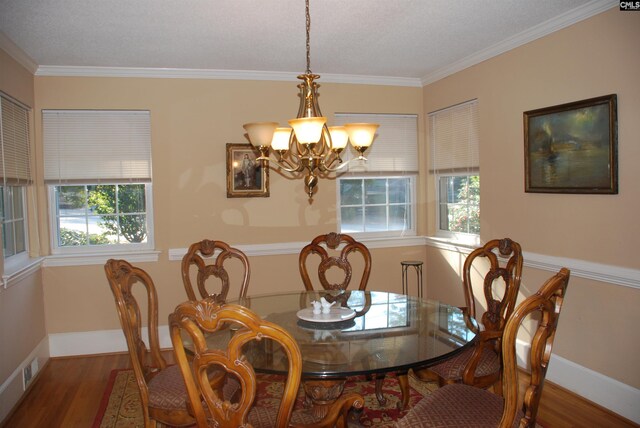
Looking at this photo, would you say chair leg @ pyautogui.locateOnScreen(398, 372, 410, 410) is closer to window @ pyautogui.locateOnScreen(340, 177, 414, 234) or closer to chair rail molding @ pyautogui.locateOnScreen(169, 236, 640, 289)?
chair rail molding @ pyautogui.locateOnScreen(169, 236, 640, 289)

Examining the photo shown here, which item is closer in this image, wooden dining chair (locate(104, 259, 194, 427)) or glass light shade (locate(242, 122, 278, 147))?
wooden dining chair (locate(104, 259, 194, 427))

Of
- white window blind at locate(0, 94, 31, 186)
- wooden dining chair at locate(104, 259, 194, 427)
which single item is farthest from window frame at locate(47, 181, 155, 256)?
wooden dining chair at locate(104, 259, 194, 427)

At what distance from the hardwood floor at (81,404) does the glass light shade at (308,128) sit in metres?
2.21

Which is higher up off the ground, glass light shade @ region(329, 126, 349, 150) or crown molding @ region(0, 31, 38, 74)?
crown molding @ region(0, 31, 38, 74)

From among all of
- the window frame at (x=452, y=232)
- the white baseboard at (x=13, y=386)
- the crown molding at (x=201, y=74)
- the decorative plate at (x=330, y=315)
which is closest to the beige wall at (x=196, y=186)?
the crown molding at (x=201, y=74)

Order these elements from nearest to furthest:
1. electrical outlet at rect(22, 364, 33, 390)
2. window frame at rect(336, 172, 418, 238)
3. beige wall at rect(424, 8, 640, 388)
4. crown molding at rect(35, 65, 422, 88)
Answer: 1. beige wall at rect(424, 8, 640, 388)
2. electrical outlet at rect(22, 364, 33, 390)
3. crown molding at rect(35, 65, 422, 88)
4. window frame at rect(336, 172, 418, 238)

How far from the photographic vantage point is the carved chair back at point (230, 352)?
1590 mm

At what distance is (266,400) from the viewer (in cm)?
341

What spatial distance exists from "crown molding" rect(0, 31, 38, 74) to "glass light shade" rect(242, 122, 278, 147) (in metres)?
2.10

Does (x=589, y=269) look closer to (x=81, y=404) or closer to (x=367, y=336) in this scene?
(x=367, y=336)

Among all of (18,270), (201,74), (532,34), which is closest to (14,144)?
(18,270)

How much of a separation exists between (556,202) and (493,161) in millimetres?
743

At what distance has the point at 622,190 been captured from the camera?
3.03m

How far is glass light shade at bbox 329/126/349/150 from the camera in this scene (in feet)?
8.77
